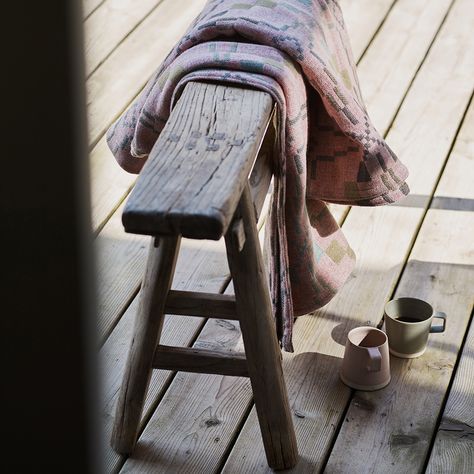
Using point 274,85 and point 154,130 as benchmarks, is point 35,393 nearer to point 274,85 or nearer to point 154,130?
point 274,85

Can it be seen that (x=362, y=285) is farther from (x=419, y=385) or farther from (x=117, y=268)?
(x=117, y=268)

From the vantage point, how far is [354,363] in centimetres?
179

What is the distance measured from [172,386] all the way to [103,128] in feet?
3.76

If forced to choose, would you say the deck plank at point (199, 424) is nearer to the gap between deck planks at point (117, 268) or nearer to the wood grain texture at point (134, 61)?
the gap between deck planks at point (117, 268)

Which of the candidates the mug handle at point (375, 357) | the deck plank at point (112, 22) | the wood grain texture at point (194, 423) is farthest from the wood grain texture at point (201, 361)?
the deck plank at point (112, 22)

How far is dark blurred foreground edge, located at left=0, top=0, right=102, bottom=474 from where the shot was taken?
0.15 m

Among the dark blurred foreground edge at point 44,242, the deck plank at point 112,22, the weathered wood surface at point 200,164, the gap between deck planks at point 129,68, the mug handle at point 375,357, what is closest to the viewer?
the dark blurred foreground edge at point 44,242

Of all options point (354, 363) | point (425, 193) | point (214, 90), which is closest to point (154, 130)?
point (214, 90)

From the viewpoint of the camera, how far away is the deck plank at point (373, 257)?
1707 millimetres

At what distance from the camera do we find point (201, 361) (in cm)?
150

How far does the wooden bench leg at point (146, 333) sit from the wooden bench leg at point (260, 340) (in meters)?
0.13

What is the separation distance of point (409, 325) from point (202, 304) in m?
0.56

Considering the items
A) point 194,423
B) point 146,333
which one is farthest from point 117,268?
point 146,333

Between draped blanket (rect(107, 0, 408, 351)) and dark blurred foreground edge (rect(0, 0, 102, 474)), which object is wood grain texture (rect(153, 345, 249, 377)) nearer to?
draped blanket (rect(107, 0, 408, 351))
